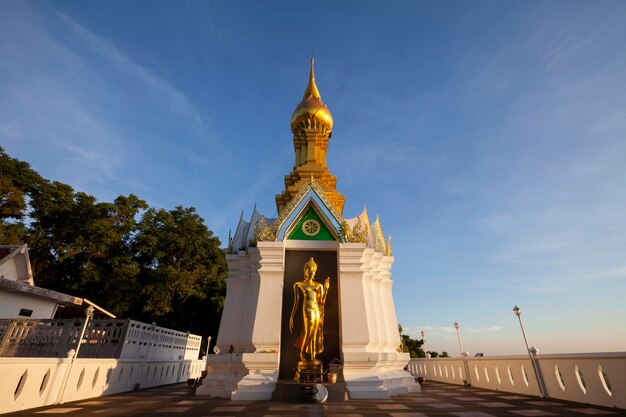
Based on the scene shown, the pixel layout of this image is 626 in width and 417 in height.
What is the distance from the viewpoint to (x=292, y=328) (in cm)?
1013

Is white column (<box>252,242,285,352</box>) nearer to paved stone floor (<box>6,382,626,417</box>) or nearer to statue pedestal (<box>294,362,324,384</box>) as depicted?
statue pedestal (<box>294,362,324,384</box>)

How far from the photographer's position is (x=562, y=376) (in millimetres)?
8727

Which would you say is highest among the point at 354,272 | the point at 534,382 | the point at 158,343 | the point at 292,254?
the point at 292,254

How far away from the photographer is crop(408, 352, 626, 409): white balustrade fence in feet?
23.4

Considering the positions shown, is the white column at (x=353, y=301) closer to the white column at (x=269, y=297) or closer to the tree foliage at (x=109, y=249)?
the white column at (x=269, y=297)

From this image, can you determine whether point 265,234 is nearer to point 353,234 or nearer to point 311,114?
point 353,234

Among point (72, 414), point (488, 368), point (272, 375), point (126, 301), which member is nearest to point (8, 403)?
point (72, 414)

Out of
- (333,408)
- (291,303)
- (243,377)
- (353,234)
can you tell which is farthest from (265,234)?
(333,408)

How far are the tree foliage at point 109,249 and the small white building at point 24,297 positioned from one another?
6.35m

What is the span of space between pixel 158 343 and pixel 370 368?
8.95m

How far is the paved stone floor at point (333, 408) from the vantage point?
661 centimetres

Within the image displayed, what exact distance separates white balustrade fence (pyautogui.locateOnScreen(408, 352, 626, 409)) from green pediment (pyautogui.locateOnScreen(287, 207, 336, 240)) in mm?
7161

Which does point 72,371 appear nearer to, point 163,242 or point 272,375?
point 272,375

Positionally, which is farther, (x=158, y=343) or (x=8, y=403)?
(x=158, y=343)
